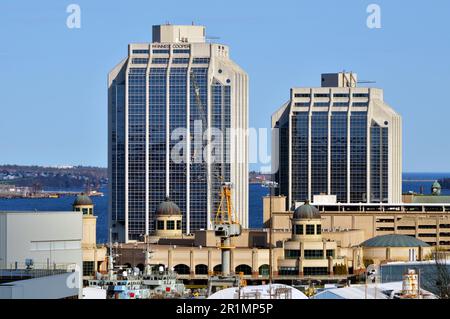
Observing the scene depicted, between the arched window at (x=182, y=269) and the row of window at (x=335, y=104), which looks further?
the row of window at (x=335, y=104)

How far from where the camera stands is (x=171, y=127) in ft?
556

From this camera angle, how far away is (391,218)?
141500 millimetres

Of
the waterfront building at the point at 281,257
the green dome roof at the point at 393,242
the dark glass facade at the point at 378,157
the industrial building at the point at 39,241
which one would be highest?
the dark glass facade at the point at 378,157

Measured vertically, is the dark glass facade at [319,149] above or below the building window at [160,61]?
below

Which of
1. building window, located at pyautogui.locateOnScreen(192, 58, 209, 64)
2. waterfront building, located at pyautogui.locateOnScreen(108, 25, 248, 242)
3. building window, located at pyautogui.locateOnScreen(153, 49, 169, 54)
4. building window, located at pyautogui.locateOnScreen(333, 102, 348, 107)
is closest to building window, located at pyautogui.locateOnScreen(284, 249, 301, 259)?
waterfront building, located at pyautogui.locateOnScreen(108, 25, 248, 242)

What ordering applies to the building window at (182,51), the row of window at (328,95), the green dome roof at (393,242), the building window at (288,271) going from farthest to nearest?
the row of window at (328,95) < the building window at (182,51) < the green dome roof at (393,242) < the building window at (288,271)

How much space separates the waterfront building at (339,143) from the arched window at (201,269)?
64.1 metres

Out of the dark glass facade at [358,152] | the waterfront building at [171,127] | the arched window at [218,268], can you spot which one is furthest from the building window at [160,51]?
the arched window at [218,268]

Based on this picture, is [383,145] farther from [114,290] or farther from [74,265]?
[74,265]

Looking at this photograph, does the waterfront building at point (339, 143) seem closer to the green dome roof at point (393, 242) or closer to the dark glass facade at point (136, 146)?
the dark glass facade at point (136, 146)

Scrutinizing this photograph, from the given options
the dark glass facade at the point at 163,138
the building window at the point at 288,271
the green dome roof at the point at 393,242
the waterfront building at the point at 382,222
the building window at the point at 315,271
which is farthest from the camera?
the dark glass facade at the point at 163,138

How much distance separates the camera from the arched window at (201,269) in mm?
115062
